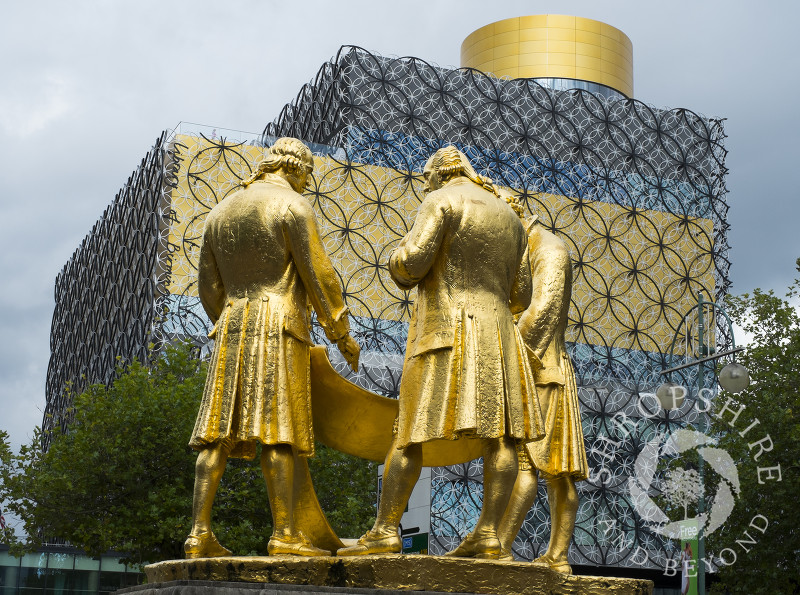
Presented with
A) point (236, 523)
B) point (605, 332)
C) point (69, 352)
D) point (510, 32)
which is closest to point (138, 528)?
point (236, 523)

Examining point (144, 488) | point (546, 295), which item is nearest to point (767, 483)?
point (144, 488)

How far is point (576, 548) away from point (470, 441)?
2771 cm

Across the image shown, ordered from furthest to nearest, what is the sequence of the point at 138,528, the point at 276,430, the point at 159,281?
the point at 159,281, the point at 138,528, the point at 276,430

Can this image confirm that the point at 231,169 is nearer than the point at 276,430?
No

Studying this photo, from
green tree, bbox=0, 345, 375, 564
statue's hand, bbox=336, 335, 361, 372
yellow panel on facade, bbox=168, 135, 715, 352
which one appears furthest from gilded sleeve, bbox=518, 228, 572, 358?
yellow panel on facade, bbox=168, 135, 715, 352

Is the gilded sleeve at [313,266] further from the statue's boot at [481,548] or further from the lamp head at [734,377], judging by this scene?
the lamp head at [734,377]

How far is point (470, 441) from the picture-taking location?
752 centimetres

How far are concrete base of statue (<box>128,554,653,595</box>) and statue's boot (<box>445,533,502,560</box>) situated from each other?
28 centimetres

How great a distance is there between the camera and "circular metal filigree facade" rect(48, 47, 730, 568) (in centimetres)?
3300

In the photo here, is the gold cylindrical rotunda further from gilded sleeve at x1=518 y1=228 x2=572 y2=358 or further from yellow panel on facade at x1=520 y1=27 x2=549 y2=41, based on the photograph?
gilded sleeve at x1=518 y1=228 x2=572 y2=358

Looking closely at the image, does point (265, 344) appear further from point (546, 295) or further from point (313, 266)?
point (546, 295)

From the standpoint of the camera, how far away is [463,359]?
6.76 metres

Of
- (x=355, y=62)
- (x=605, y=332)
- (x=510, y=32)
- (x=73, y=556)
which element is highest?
(x=510, y=32)

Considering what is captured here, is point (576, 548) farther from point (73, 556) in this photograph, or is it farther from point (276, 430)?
point (276, 430)
